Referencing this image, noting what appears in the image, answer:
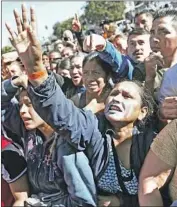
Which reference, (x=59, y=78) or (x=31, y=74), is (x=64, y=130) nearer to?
(x=31, y=74)

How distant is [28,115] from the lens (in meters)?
2.57

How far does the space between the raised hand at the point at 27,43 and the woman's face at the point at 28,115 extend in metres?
0.72

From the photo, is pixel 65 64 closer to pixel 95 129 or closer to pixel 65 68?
pixel 65 68

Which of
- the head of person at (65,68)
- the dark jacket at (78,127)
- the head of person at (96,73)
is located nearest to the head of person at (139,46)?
the head of person at (96,73)

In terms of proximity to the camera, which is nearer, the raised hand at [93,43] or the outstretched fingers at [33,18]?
the outstretched fingers at [33,18]

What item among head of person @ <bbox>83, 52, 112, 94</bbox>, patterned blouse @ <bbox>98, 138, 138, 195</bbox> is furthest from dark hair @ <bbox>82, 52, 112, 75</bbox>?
patterned blouse @ <bbox>98, 138, 138, 195</bbox>

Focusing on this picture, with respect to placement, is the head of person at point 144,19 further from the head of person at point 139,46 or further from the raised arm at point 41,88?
the raised arm at point 41,88

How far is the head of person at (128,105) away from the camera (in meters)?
2.13

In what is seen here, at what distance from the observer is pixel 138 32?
310 cm

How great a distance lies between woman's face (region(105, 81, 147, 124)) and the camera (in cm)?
213

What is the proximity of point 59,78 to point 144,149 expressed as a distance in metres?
1.26

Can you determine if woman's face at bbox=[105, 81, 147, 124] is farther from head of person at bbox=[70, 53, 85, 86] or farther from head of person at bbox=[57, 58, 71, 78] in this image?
head of person at bbox=[57, 58, 71, 78]

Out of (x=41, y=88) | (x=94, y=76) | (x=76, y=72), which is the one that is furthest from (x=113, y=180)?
(x=76, y=72)

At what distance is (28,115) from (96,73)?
42cm
